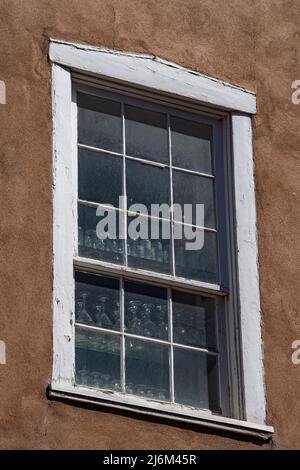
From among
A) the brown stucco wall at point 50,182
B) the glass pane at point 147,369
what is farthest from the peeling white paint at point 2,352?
the glass pane at point 147,369

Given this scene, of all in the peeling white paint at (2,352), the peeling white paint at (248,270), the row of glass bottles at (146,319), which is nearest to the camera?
the peeling white paint at (2,352)

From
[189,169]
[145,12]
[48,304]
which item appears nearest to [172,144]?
[189,169]

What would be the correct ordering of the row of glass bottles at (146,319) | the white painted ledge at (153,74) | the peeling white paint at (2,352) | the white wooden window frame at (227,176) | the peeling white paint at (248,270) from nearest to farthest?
the peeling white paint at (2,352)
the white wooden window frame at (227,176)
the row of glass bottles at (146,319)
the peeling white paint at (248,270)
the white painted ledge at (153,74)

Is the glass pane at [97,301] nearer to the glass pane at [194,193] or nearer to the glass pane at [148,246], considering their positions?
the glass pane at [148,246]

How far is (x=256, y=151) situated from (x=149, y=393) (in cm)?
186

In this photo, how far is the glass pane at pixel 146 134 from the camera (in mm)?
9719

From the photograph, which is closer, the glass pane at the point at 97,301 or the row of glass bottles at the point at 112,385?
the row of glass bottles at the point at 112,385

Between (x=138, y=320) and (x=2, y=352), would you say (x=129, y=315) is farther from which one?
(x=2, y=352)

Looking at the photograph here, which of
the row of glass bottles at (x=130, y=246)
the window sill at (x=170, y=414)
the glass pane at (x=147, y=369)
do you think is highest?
the row of glass bottles at (x=130, y=246)

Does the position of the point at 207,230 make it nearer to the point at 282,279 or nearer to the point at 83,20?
the point at 282,279

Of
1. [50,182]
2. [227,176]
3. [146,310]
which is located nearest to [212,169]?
[227,176]

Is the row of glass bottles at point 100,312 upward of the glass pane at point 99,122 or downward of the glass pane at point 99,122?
downward

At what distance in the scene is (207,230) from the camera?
9.74 m

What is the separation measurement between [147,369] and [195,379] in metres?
0.34
